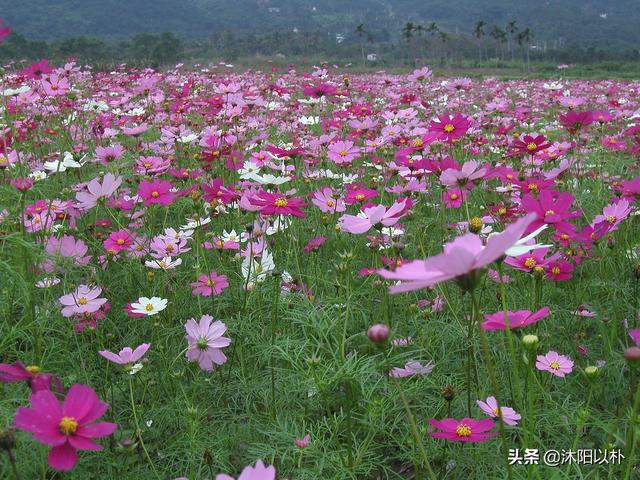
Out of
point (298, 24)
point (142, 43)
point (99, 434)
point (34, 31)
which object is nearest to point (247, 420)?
point (99, 434)

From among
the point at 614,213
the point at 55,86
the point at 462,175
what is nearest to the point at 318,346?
the point at 462,175

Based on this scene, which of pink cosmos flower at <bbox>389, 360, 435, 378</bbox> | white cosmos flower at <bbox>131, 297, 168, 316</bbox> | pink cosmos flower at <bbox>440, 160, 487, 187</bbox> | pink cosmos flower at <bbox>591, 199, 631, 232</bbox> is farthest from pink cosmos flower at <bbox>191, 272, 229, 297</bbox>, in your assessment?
pink cosmos flower at <bbox>591, 199, 631, 232</bbox>

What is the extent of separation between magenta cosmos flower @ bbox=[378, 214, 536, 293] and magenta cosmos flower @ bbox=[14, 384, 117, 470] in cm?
41

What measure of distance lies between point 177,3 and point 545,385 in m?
126

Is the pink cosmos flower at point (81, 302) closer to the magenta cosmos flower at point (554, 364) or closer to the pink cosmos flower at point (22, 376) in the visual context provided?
the pink cosmos flower at point (22, 376)

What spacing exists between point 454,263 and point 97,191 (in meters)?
1.25

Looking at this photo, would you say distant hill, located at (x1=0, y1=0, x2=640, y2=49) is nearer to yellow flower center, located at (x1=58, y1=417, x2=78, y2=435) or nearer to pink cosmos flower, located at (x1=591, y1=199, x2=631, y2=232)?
pink cosmos flower, located at (x1=591, y1=199, x2=631, y2=232)

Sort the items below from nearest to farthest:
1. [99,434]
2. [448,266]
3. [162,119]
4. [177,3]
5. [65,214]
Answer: [448,266] < [99,434] < [65,214] < [162,119] < [177,3]

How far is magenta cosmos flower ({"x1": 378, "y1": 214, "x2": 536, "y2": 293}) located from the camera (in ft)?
1.71

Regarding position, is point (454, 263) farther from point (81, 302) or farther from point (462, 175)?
point (81, 302)

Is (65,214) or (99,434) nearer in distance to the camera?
(99,434)

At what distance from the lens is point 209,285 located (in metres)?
1.48

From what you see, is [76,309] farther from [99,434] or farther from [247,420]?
[99,434]

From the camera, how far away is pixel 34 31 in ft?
218
